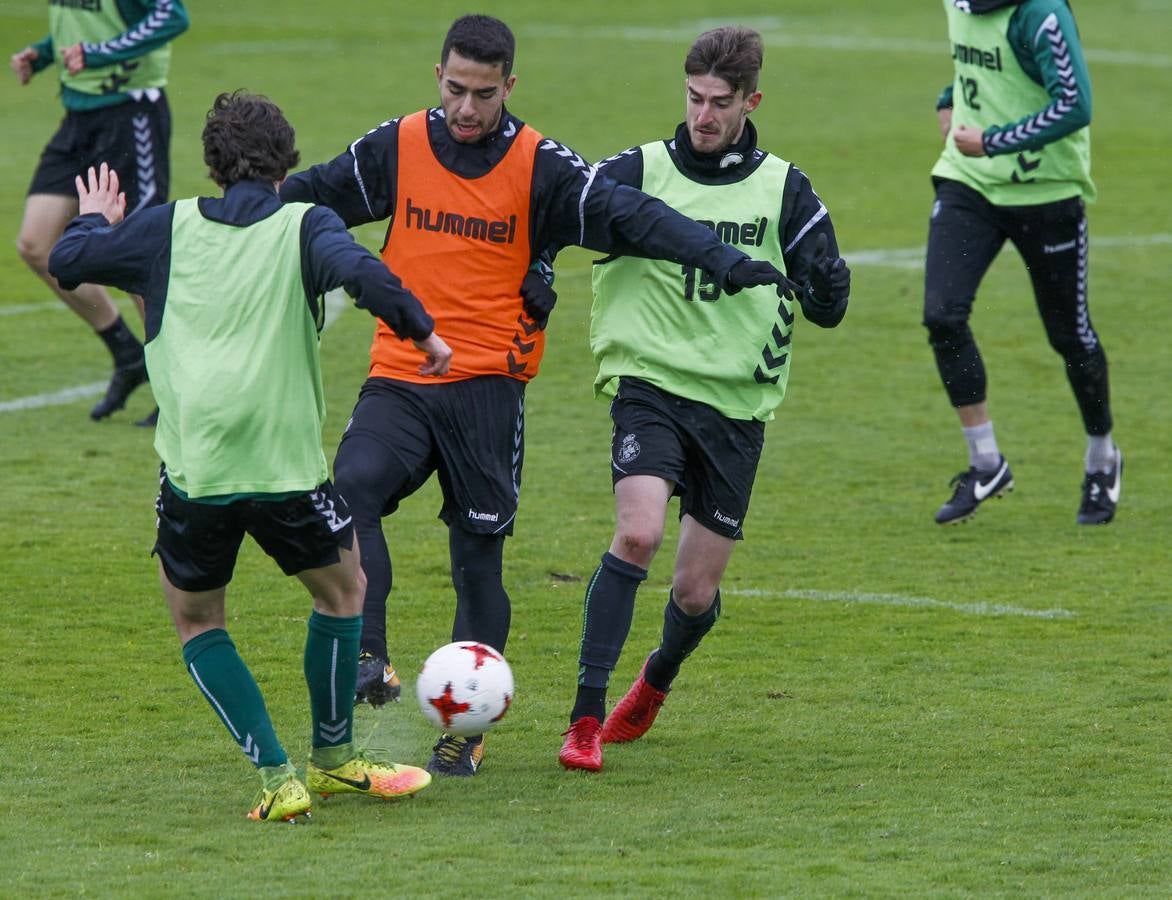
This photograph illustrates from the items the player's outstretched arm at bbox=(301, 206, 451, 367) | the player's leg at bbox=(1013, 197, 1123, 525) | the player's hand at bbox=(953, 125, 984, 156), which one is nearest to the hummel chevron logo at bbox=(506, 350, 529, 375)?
the player's outstretched arm at bbox=(301, 206, 451, 367)

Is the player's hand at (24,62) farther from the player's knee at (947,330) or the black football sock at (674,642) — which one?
the black football sock at (674,642)

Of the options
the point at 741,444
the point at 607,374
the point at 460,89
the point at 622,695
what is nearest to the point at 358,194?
the point at 460,89

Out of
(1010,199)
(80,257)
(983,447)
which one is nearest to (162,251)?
(80,257)

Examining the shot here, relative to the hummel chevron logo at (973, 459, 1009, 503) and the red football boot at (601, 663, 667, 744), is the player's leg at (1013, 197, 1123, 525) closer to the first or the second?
the hummel chevron logo at (973, 459, 1009, 503)

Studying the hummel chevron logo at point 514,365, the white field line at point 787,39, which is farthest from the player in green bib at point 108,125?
the white field line at point 787,39

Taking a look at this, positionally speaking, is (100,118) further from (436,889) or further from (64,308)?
(436,889)

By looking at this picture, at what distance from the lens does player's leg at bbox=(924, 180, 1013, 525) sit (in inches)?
341

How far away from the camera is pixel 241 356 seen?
15.4 feet

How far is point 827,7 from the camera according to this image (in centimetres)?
3250

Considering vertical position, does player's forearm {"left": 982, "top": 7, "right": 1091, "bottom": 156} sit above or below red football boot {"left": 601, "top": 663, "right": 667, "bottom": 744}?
above

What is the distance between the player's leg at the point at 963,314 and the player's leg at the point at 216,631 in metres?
4.53

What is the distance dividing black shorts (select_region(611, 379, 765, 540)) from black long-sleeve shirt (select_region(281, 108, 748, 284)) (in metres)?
0.48

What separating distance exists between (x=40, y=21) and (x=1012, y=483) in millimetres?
22353

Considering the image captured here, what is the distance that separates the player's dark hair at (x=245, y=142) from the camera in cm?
477
